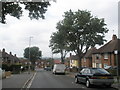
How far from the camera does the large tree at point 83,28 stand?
40562 mm

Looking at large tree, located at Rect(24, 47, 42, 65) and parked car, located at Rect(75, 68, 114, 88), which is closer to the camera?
parked car, located at Rect(75, 68, 114, 88)

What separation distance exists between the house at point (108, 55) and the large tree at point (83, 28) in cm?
593

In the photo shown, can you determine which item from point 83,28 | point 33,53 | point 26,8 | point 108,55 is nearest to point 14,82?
point 26,8

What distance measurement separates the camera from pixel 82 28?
4100 cm

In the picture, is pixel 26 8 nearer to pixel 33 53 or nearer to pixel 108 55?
pixel 108 55

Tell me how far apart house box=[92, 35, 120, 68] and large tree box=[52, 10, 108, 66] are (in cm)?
593

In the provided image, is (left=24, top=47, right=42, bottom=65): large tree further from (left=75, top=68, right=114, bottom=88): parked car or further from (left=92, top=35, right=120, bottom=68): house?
(left=75, top=68, right=114, bottom=88): parked car

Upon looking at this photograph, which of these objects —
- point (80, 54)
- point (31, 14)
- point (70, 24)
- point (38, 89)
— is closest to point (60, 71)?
point (80, 54)

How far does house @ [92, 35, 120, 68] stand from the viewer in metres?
47.0

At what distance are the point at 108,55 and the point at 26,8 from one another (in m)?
38.1

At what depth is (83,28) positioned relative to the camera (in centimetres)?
4091

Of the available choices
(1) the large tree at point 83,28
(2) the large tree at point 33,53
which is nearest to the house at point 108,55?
(1) the large tree at point 83,28

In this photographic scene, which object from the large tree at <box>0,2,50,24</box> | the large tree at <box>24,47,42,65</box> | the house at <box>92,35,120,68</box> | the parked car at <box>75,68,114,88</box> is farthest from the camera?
the large tree at <box>24,47,42,65</box>

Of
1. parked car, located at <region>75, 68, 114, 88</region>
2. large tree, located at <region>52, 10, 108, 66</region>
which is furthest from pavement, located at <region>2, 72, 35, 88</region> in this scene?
large tree, located at <region>52, 10, 108, 66</region>
